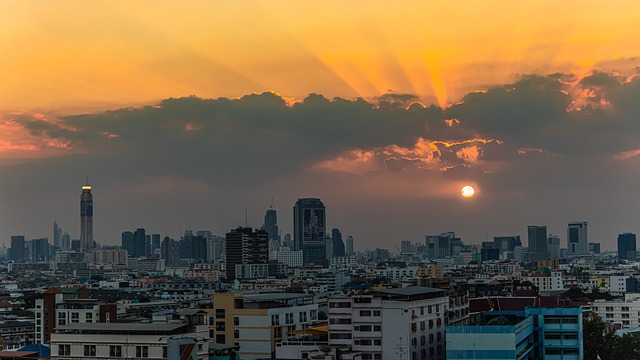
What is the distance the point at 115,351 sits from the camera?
144 feet

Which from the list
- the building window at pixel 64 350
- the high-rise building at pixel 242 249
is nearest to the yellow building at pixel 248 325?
the building window at pixel 64 350

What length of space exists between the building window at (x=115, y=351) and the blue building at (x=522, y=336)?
46.6 feet

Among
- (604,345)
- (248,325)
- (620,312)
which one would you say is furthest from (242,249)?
(248,325)

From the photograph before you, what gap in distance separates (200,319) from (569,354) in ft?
60.7

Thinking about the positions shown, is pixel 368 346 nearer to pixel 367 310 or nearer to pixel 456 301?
pixel 367 310

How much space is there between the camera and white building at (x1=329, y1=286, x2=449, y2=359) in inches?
1893

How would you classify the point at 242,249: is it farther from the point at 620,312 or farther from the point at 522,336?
the point at 522,336

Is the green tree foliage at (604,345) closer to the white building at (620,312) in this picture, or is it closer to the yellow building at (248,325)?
the yellow building at (248,325)

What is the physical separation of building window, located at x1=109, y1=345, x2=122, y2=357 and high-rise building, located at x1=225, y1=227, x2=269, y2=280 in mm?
143031

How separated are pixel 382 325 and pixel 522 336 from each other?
21.6 feet

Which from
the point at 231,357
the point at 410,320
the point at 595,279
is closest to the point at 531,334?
the point at 410,320

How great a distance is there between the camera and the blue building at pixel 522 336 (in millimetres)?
43438

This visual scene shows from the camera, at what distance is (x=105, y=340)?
44.4 metres

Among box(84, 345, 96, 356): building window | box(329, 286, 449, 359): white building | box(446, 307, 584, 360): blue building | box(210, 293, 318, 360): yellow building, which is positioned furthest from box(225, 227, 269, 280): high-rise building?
box(84, 345, 96, 356): building window
